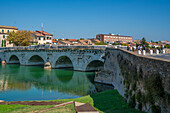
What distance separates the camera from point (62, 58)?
54.7 metres

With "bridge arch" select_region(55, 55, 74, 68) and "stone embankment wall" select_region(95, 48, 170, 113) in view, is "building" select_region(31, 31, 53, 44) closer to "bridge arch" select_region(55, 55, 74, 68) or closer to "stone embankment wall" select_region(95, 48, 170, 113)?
"bridge arch" select_region(55, 55, 74, 68)

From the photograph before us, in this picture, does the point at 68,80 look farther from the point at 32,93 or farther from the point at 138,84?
the point at 138,84

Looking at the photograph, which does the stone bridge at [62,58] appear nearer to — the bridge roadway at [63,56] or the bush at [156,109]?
the bridge roadway at [63,56]

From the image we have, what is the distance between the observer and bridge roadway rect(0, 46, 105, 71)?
43.7m

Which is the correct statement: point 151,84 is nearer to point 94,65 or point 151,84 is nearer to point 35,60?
point 94,65

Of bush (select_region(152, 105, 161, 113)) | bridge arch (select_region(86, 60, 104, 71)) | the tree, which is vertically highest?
the tree

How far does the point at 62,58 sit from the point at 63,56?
159 cm

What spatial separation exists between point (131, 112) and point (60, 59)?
4305cm

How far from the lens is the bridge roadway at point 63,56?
143 feet

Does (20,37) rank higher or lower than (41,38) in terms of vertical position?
lower

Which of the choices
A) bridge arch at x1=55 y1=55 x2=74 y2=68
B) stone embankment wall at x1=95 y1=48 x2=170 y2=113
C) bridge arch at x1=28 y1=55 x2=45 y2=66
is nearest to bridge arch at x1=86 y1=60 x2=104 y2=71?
bridge arch at x1=55 y1=55 x2=74 y2=68

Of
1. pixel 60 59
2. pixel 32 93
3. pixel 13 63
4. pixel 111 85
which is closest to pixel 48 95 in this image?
pixel 32 93

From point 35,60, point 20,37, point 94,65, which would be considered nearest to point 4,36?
point 20,37

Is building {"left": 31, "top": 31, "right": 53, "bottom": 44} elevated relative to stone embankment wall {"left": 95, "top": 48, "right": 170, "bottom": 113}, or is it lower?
elevated
